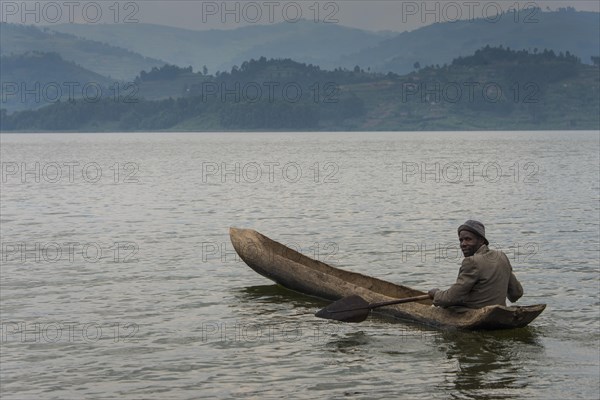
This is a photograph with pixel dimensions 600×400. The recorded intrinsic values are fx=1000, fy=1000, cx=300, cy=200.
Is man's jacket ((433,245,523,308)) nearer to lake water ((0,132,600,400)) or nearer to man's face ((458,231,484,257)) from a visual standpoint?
man's face ((458,231,484,257))

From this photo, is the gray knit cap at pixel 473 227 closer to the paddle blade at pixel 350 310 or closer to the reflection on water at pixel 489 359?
the reflection on water at pixel 489 359

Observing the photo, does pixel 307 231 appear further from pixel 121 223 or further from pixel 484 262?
pixel 484 262

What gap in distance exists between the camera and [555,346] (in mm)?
17328

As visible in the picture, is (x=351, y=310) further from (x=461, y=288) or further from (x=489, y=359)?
(x=489, y=359)

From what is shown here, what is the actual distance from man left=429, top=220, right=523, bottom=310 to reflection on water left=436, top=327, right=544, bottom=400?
642 mm

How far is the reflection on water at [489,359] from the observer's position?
1473 cm

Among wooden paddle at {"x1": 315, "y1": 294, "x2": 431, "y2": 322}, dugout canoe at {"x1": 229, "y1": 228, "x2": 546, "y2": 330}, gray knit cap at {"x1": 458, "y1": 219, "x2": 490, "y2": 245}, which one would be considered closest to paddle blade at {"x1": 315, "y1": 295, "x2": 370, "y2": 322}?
wooden paddle at {"x1": 315, "y1": 294, "x2": 431, "y2": 322}

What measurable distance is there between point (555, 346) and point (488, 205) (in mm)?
33542

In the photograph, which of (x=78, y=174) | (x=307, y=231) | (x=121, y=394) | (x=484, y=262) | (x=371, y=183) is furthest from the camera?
(x=78, y=174)

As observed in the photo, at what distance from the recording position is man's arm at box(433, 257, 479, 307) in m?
16.7

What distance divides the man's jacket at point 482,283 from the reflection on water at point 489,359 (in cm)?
65

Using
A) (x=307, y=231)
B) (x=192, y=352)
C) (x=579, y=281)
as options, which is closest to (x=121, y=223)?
(x=307, y=231)

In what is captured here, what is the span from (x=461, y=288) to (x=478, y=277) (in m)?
0.39

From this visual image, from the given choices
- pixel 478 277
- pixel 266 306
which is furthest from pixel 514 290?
pixel 266 306
